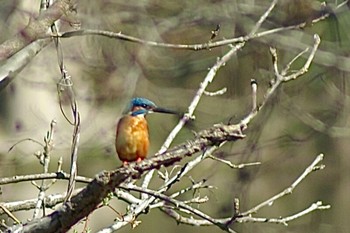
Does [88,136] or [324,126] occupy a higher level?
[324,126]

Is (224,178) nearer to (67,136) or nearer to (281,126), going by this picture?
(281,126)

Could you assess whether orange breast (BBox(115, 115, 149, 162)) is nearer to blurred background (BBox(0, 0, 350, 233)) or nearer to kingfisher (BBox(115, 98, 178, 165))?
kingfisher (BBox(115, 98, 178, 165))

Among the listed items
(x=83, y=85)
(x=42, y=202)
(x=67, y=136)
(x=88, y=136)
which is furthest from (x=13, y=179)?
(x=83, y=85)

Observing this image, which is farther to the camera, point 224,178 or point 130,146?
point 224,178

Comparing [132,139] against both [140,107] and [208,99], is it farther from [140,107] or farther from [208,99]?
[208,99]

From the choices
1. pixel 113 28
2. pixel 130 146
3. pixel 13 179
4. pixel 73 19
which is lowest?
pixel 13 179

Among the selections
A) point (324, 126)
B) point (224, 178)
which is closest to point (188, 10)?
point (324, 126)

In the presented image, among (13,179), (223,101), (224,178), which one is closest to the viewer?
(13,179)

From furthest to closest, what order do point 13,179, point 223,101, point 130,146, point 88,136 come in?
1. point 223,101
2. point 88,136
3. point 130,146
4. point 13,179

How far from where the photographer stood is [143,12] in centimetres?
571

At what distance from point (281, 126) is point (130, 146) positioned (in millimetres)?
4731

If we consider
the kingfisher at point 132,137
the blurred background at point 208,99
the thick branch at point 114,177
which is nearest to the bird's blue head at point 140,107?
the kingfisher at point 132,137

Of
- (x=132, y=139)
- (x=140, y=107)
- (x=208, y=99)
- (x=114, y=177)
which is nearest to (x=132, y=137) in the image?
(x=132, y=139)

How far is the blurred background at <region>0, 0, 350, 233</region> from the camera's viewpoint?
5.45 metres
